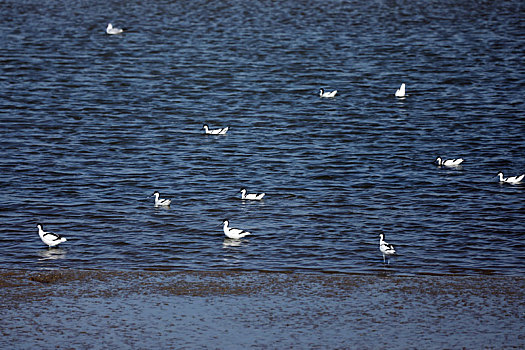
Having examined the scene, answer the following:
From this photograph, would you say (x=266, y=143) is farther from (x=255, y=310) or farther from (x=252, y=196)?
(x=255, y=310)

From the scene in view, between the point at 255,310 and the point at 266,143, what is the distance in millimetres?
16967

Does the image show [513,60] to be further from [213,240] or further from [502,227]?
[213,240]

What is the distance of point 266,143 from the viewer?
31.9 meters

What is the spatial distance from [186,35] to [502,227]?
37933mm

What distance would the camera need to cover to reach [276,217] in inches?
902

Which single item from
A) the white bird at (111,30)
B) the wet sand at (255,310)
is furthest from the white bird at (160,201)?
the white bird at (111,30)

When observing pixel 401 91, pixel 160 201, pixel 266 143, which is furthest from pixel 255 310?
pixel 401 91

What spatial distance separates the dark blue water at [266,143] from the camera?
66.8ft

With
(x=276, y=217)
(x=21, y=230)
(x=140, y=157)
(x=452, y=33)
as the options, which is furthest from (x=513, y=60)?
(x=21, y=230)

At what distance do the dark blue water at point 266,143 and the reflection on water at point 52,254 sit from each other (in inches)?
3.3

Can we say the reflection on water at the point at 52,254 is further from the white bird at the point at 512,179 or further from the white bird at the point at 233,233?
the white bird at the point at 512,179

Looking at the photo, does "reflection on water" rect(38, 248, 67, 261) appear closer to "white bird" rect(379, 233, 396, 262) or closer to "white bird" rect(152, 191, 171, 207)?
"white bird" rect(152, 191, 171, 207)

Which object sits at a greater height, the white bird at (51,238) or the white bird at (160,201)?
the white bird at (51,238)

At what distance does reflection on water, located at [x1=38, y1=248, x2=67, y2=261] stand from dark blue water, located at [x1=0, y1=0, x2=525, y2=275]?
8 cm
